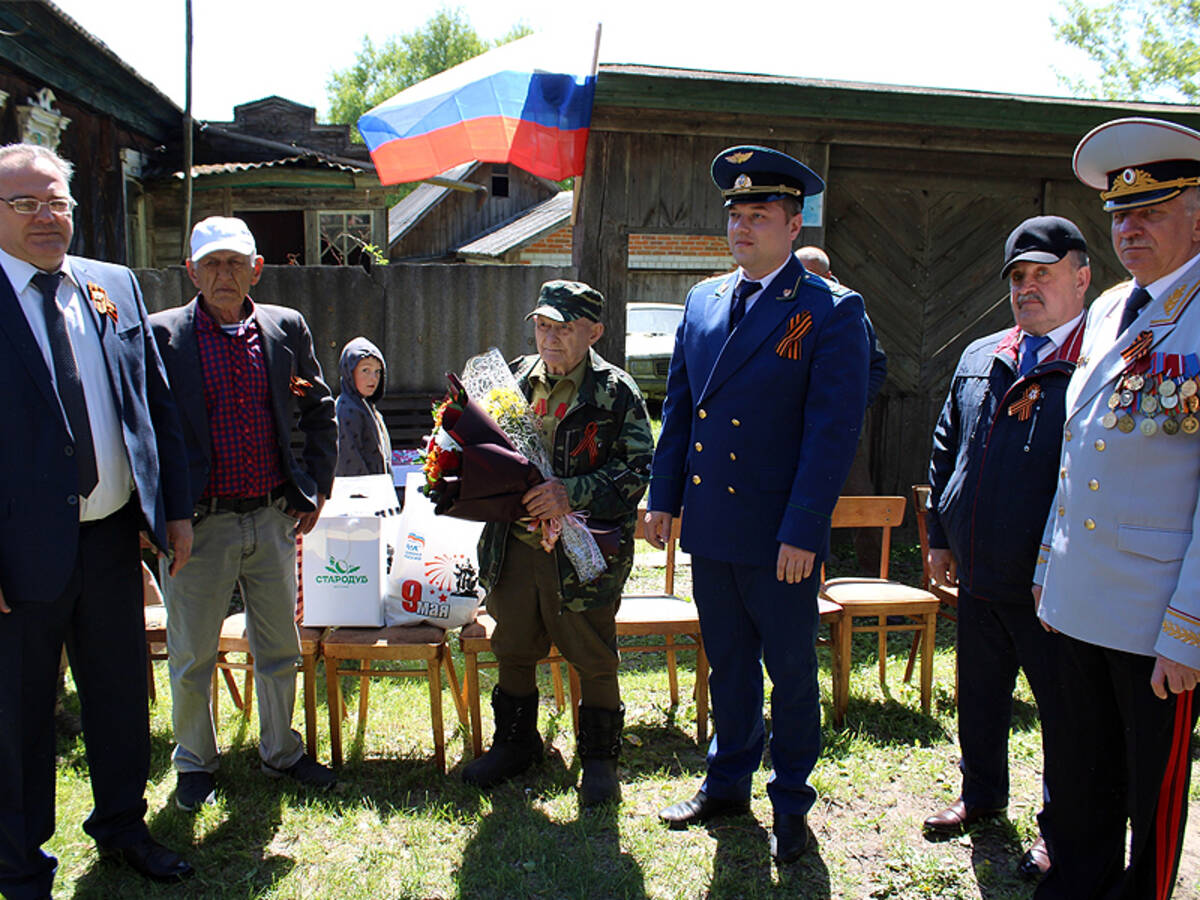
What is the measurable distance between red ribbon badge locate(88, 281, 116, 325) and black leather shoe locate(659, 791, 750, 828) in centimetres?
255

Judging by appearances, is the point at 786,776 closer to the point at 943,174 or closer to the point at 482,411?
the point at 482,411

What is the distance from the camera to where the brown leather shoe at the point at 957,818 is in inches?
125

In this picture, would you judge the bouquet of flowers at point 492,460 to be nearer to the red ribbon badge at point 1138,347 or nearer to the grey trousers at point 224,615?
the grey trousers at point 224,615

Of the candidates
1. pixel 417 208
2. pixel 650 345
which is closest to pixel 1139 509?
pixel 650 345

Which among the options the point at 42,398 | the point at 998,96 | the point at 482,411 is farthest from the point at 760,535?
the point at 998,96

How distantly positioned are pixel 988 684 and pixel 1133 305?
145cm

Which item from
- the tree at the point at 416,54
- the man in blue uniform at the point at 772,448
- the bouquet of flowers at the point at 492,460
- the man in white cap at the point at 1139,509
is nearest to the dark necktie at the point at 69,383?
the bouquet of flowers at the point at 492,460

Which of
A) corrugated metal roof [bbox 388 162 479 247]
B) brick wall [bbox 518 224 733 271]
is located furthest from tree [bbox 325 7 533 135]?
brick wall [bbox 518 224 733 271]

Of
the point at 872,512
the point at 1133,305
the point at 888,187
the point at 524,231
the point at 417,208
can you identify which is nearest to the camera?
the point at 1133,305

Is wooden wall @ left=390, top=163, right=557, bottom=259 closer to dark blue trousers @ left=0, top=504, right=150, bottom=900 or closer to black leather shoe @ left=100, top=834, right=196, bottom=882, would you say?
dark blue trousers @ left=0, top=504, right=150, bottom=900

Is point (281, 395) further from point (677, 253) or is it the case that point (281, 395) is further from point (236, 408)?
point (677, 253)

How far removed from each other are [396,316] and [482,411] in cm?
387

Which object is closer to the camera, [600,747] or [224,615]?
[224,615]

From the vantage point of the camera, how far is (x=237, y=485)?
3197mm
